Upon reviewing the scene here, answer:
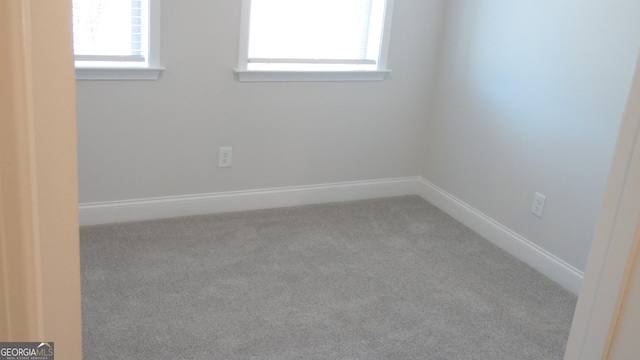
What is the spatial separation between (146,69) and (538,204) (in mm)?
1986

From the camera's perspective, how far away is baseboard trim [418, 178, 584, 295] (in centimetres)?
299

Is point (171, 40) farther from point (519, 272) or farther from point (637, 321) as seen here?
point (637, 321)

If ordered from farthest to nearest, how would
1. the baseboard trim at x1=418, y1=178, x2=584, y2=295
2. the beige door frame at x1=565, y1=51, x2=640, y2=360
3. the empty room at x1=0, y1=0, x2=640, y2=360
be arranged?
the baseboard trim at x1=418, y1=178, x2=584, y2=295, the empty room at x1=0, y1=0, x2=640, y2=360, the beige door frame at x1=565, y1=51, x2=640, y2=360

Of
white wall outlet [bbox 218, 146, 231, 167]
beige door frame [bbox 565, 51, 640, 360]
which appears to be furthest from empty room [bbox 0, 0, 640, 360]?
beige door frame [bbox 565, 51, 640, 360]

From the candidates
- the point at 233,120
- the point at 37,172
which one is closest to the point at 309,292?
the point at 233,120

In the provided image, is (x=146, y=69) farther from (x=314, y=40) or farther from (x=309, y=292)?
(x=309, y=292)

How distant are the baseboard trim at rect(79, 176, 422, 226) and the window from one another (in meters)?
0.64

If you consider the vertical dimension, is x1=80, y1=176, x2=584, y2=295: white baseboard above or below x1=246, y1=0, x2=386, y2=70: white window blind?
below

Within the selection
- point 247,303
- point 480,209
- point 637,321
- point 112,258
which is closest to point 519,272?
point 480,209

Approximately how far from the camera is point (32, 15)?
1.63ft

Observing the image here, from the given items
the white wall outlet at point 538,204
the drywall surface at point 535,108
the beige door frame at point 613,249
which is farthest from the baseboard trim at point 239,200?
the beige door frame at point 613,249

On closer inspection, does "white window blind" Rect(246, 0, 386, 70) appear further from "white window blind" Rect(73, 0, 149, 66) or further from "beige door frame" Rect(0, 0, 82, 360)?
"beige door frame" Rect(0, 0, 82, 360)

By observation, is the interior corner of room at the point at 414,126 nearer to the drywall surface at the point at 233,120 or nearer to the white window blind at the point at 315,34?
the drywall surface at the point at 233,120

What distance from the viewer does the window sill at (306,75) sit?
10.7 ft
